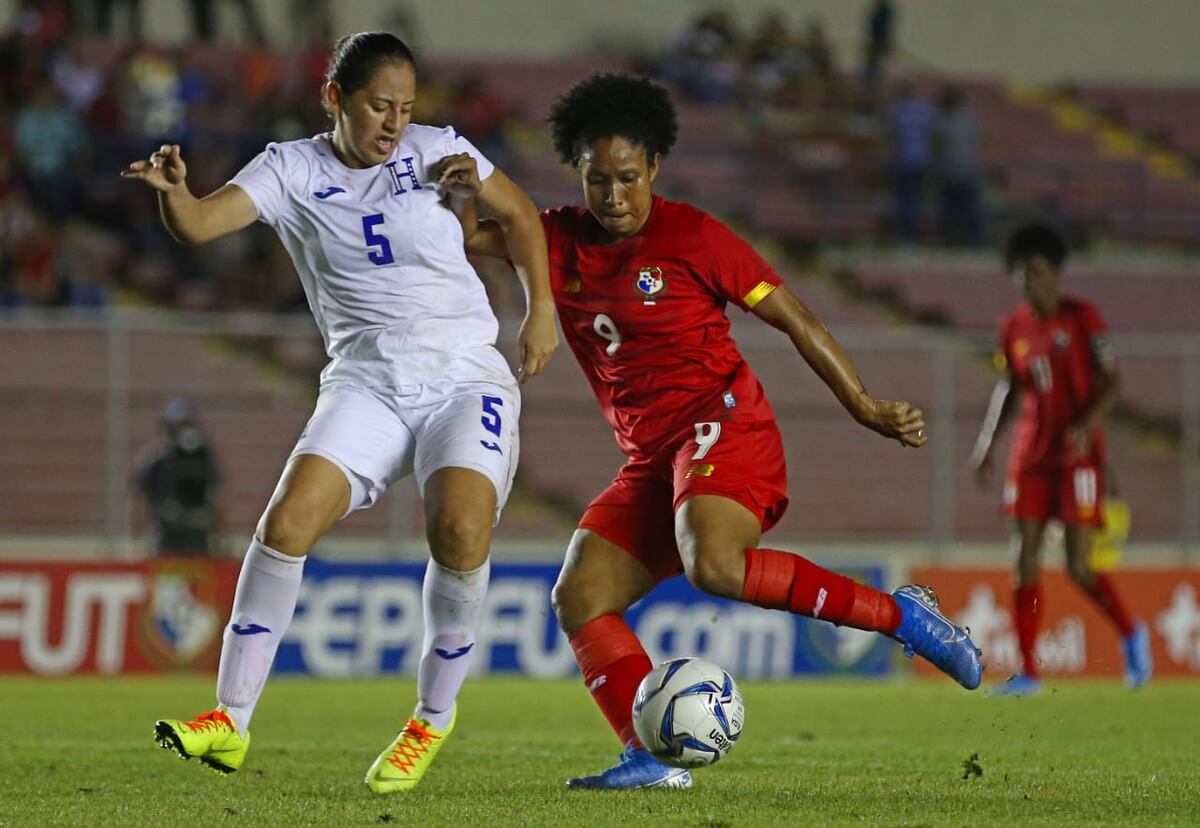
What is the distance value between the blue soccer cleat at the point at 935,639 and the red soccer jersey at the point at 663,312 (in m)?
0.81

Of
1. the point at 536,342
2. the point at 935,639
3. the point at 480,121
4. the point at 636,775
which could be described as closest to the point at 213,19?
the point at 480,121

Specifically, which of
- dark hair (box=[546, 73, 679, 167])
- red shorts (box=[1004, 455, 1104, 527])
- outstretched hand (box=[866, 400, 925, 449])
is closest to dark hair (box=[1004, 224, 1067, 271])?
red shorts (box=[1004, 455, 1104, 527])

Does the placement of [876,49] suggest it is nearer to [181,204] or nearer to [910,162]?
[910,162]

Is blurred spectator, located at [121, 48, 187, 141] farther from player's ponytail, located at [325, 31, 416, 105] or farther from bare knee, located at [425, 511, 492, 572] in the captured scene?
bare knee, located at [425, 511, 492, 572]

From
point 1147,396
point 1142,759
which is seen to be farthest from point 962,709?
point 1147,396

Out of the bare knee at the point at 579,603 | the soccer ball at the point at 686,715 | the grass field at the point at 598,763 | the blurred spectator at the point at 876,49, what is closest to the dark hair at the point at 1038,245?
the grass field at the point at 598,763

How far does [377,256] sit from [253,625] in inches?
47.8

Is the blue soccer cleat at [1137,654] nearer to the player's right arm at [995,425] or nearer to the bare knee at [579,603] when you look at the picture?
the player's right arm at [995,425]

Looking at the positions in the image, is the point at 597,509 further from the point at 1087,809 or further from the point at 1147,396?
the point at 1147,396

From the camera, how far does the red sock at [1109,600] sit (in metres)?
11.4

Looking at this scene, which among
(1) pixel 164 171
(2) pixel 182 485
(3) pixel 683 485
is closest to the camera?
(1) pixel 164 171

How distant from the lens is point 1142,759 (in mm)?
7395

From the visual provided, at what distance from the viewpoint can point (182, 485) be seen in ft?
47.6

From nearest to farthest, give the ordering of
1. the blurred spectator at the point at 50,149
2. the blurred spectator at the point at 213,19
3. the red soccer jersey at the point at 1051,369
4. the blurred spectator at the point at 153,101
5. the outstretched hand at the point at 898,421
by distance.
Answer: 1. the outstretched hand at the point at 898,421
2. the red soccer jersey at the point at 1051,369
3. the blurred spectator at the point at 50,149
4. the blurred spectator at the point at 153,101
5. the blurred spectator at the point at 213,19
